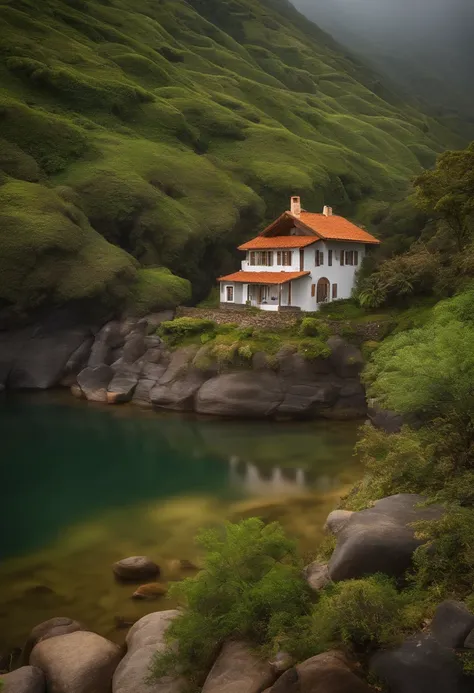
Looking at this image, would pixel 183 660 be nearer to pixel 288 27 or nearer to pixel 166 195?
pixel 166 195

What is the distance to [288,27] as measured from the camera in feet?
607

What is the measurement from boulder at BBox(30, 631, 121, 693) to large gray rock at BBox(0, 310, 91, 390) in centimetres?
4079

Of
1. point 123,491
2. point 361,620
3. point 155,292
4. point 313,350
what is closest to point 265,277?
point 155,292

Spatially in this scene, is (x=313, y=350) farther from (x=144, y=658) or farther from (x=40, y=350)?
(x=144, y=658)

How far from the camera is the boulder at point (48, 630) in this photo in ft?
57.6

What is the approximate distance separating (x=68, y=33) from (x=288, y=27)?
10736 centimetres

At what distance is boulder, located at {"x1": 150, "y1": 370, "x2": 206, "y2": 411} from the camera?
157 feet

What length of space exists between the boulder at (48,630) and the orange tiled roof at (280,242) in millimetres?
43463

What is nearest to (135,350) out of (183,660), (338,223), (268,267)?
(268,267)

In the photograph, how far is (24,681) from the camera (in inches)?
599

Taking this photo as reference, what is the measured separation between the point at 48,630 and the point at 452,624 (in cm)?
1185

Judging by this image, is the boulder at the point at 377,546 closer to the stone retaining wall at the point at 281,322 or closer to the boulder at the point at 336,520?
the boulder at the point at 336,520

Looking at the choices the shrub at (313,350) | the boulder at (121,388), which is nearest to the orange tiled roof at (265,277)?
the shrub at (313,350)

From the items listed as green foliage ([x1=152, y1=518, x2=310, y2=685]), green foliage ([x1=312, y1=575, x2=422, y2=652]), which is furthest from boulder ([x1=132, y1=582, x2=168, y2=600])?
green foliage ([x1=312, y1=575, x2=422, y2=652])
